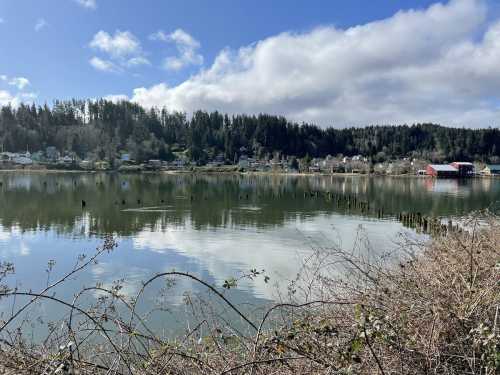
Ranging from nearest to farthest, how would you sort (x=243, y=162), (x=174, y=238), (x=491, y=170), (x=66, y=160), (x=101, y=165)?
(x=174, y=238) → (x=101, y=165) → (x=66, y=160) → (x=491, y=170) → (x=243, y=162)

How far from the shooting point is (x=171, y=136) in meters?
183

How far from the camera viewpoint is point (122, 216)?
3431 centimetres

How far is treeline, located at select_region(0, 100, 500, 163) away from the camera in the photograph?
158m

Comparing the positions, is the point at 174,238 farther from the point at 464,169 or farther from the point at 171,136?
the point at 171,136

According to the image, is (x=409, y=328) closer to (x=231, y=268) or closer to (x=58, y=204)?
(x=231, y=268)

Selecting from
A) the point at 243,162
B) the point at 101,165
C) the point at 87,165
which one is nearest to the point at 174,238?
the point at 101,165

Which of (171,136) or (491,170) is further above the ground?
(171,136)

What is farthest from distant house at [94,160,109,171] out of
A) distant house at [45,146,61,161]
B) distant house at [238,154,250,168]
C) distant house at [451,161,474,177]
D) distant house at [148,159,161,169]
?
distant house at [451,161,474,177]

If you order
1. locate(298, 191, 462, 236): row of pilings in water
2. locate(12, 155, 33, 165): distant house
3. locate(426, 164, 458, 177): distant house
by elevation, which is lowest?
locate(298, 191, 462, 236): row of pilings in water

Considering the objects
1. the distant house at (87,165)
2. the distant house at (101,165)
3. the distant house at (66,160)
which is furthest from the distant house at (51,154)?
the distant house at (101,165)

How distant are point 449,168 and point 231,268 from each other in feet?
462

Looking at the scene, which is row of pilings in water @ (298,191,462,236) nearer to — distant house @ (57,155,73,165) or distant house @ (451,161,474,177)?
distant house @ (451,161,474,177)

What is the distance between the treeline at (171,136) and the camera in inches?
6235

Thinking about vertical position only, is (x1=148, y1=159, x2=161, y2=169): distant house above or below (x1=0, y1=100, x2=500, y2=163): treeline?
below
